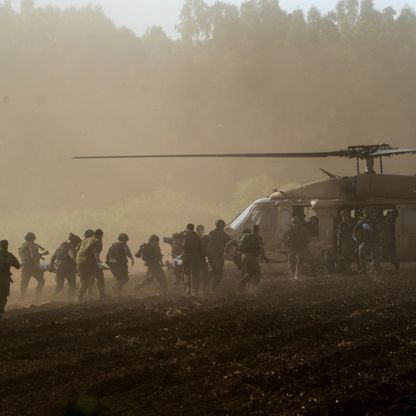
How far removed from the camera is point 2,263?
12336 mm

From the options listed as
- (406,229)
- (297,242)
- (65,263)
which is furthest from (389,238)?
(65,263)

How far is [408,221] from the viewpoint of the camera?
55.8 ft

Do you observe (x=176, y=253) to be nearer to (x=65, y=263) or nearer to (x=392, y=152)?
(x=65, y=263)

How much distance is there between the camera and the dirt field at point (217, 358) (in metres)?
6.02

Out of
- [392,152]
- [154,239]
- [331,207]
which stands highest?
[392,152]

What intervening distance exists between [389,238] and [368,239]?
72cm

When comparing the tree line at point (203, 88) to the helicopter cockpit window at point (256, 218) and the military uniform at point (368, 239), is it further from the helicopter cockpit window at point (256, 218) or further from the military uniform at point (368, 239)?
the military uniform at point (368, 239)

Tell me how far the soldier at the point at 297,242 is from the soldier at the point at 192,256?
114 inches

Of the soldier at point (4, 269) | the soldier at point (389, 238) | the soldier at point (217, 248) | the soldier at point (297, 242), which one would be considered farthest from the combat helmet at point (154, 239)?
the soldier at point (389, 238)

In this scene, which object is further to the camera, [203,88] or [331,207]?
[203,88]

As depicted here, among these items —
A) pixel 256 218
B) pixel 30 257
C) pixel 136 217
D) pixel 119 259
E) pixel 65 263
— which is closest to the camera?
pixel 119 259

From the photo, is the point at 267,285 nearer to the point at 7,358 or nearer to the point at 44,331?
the point at 44,331

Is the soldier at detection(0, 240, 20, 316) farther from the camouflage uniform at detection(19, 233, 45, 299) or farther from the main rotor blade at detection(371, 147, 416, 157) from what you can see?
the main rotor blade at detection(371, 147, 416, 157)

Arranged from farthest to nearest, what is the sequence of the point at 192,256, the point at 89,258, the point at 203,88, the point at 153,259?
the point at 203,88, the point at 153,259, the point at 192,256, the point at 89,258
